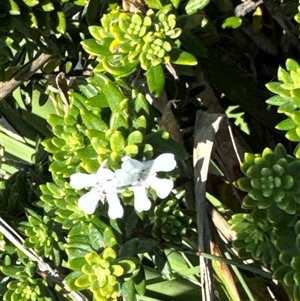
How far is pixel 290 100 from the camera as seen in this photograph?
4.08 feet

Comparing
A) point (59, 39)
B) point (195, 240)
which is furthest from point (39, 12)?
point (195, 240)

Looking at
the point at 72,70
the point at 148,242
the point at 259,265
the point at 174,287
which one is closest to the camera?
the point at 148,242

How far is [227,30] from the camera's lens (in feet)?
5.82

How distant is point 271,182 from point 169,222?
0.72 feet

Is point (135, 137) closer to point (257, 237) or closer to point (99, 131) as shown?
point (99, 131)

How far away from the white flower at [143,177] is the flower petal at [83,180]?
0.05 m

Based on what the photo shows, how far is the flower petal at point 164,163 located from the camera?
1.12 m

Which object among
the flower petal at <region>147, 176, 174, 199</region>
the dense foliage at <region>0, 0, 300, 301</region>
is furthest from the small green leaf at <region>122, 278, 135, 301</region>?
the flower petal at <region>147, 176, 174, 199</region>

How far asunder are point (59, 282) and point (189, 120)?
518mm

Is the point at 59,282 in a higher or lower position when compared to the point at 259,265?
higher

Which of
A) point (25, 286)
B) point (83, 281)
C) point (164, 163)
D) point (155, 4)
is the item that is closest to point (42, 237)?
point (25, 286)

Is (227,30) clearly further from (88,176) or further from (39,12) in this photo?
(88,176)

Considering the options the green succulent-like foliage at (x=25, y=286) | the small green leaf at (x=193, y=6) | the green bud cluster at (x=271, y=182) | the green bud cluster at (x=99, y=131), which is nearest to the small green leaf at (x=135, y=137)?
the green bud cluster at (x=99, y=131)

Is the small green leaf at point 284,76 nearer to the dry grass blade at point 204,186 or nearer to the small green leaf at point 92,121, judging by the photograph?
the dry grass blade at point 204,186
